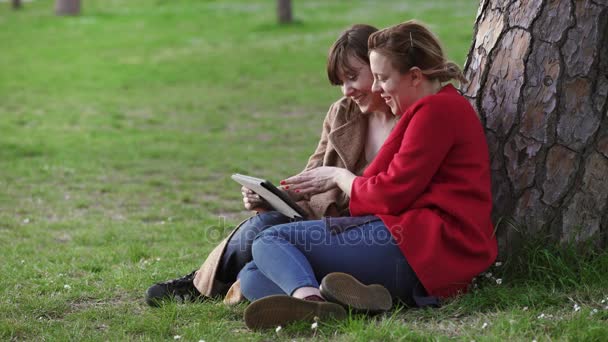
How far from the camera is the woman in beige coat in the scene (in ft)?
15.1

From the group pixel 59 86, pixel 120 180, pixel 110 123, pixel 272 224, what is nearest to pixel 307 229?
pixel 272 224

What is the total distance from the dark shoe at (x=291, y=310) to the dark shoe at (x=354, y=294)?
0.04 m

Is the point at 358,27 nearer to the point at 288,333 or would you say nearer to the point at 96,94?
the point at 288,333

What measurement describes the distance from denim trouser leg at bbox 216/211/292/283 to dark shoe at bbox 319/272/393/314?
744 mm

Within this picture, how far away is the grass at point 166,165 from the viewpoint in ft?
13.6

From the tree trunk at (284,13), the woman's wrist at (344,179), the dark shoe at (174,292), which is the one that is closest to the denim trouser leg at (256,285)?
the dark shoe at (174,292)

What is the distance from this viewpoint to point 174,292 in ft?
15.5

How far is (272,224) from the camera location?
4598 millimetres

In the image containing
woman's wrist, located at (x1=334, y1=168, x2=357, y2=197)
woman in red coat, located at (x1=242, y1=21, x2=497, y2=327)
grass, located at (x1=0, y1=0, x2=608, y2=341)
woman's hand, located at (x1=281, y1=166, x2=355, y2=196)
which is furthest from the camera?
woman's hand, located at (x1=281, y1=166, x2=355, y2=196)

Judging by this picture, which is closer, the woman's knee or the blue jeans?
the blue jeans

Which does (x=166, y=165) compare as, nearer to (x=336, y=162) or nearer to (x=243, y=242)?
(x=336, y=162)

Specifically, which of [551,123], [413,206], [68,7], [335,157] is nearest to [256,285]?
[413,206]

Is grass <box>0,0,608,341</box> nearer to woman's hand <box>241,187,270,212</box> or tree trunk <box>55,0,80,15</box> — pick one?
tree trunk <box>55,0,80,15</box>

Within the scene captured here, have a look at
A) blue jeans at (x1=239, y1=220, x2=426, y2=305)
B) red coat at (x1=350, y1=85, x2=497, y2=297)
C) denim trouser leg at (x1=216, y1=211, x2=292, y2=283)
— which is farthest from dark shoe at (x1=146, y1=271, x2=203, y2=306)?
red coat at (x1=350, y1=85, x2=497, y2=297)
